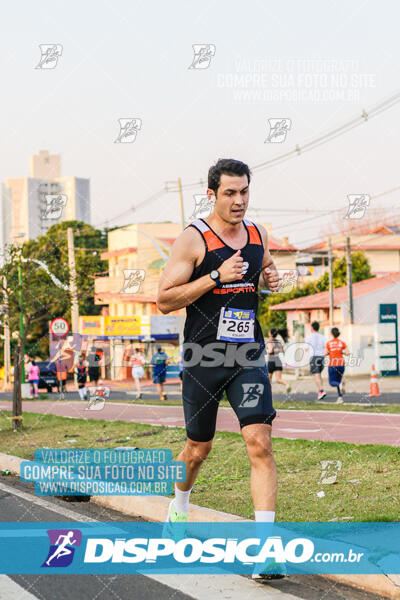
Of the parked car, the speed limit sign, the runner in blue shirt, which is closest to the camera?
the runner in blue shirt

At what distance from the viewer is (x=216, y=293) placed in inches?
204

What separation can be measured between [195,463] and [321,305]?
4376 centimetres

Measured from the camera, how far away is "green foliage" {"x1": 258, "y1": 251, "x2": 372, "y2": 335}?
183ft

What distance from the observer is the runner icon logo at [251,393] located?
16.8 feet

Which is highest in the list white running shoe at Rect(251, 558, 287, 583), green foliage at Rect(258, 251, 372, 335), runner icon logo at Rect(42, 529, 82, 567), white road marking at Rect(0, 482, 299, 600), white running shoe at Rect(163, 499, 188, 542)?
green foliage at Rect(258, 251, 372, 335)

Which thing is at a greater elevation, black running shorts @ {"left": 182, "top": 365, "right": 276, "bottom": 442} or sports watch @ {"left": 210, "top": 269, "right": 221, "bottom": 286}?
sports watch @ {"left": 210, "top": 269, "right": 221, "bottom": 286}

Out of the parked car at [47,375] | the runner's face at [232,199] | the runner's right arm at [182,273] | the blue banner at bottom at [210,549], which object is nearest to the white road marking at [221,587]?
the blue banner at bottom at [210,549]

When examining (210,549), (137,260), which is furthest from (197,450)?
(137,260)

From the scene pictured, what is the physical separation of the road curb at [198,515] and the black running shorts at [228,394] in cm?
97

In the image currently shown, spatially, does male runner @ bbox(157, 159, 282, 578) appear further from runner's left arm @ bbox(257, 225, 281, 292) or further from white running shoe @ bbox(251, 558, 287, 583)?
white running shoe @ bbox(251, 558, 287, 583)

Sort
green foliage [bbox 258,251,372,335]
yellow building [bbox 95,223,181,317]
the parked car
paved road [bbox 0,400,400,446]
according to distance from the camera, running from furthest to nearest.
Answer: yellow building [bbox 95,223,181,317] < green foliage [bbox 258,251,372,335] < the parked car < paved road [bbox 0,400,400,446]

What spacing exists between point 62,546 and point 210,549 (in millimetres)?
1006

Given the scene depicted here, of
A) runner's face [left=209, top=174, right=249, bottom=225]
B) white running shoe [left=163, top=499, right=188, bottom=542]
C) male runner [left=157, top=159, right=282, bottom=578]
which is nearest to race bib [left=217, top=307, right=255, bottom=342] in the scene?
male runner [left=157, top=159, right=282, bottom=578]

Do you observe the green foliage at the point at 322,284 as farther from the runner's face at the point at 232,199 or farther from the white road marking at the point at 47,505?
the runner's face at the point at 232,199
